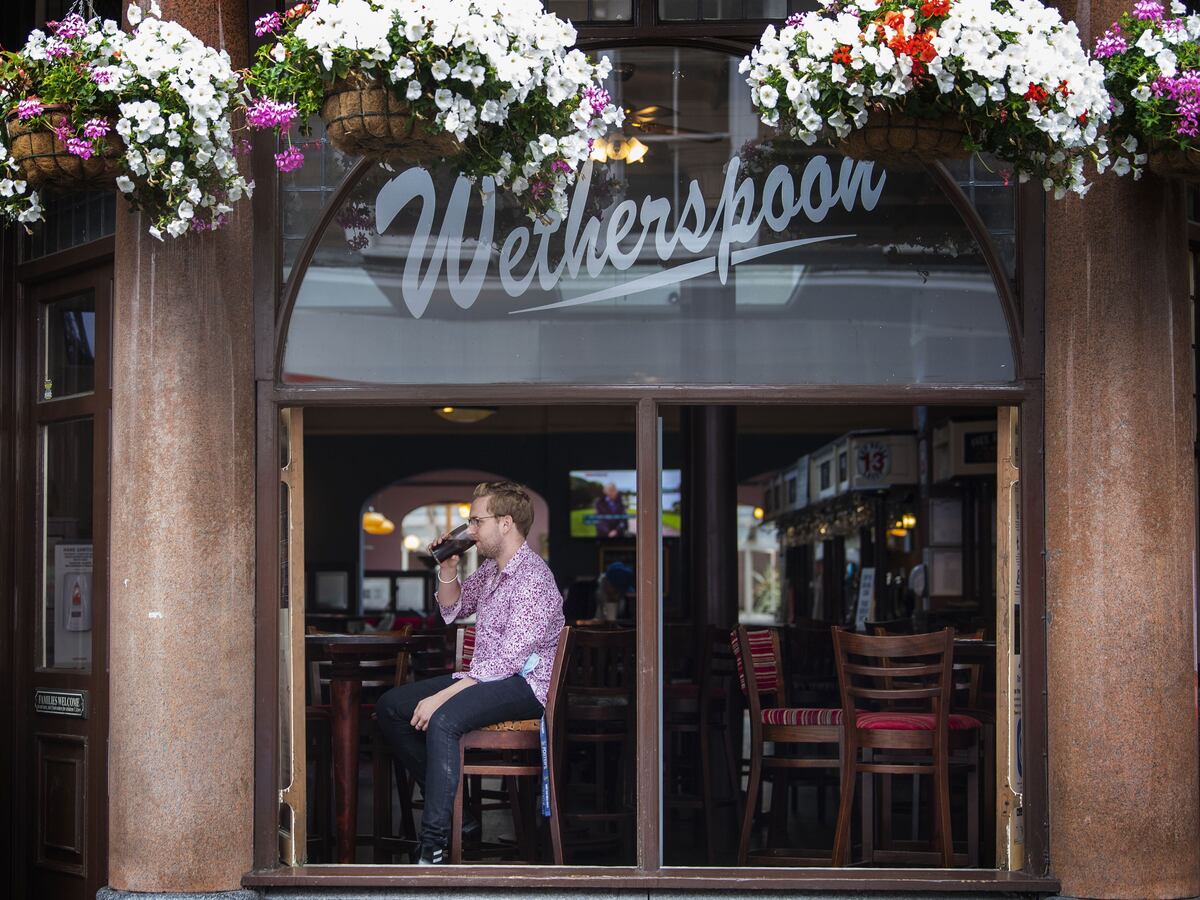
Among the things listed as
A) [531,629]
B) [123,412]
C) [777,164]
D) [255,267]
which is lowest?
[531,629]

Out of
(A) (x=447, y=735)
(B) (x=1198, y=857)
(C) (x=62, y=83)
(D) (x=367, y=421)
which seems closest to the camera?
(C) (x=62, y=83)

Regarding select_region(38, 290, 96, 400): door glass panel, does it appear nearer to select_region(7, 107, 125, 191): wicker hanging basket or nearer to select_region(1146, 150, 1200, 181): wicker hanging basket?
select_region(7, 107, 125, 191): wicker hanging basket

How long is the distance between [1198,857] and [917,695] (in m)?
1.08

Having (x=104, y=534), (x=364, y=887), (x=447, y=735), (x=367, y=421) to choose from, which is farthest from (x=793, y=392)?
(x=367, y=421)

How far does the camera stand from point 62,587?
574cm

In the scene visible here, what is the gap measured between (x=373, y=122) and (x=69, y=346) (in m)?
2.24

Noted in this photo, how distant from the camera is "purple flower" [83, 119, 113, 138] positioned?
422 cm

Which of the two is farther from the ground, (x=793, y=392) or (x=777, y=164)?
(x=777, y=164)

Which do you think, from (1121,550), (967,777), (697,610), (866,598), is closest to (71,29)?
(1121,550)

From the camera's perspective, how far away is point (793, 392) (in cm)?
504

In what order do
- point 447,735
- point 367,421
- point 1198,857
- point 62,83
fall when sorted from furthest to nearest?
point 367,421
point 447,735
point 1198,857
point 62,83

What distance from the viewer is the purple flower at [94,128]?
4219 mm

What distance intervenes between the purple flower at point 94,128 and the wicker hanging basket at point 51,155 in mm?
45

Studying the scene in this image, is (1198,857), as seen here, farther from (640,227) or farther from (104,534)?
(104,534)
